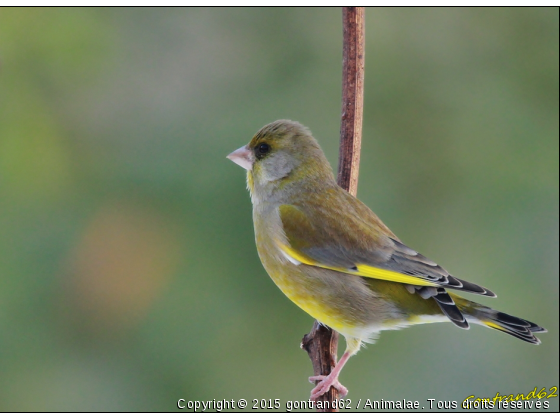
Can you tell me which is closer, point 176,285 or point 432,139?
point 176,285

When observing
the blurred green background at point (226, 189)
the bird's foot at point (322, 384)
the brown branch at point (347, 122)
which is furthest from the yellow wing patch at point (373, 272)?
the blurred green background at point (226, 189)

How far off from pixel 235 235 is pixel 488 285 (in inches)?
63.3

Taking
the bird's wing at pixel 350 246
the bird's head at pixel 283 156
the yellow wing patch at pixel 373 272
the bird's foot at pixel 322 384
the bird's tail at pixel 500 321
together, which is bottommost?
the bird's foot at pixel 322 384

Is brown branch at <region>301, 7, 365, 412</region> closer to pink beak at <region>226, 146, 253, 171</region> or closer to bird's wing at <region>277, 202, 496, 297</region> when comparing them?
bird's wing at <region>277, 202, 496, 297</region>

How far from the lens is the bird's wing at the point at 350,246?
2.81 metres

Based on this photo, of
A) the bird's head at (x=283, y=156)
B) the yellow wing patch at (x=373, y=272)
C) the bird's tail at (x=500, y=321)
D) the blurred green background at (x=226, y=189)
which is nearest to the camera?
the bird's tail at (x=500, y=321)

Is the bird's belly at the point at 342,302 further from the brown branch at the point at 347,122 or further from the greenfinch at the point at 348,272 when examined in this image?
the brown branch at the point at 347,122

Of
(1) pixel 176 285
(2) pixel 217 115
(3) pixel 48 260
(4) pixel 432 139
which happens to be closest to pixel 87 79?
(2) pixel 217 115

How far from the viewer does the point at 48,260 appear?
13.5 feet

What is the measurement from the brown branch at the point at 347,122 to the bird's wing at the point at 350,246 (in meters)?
0.22

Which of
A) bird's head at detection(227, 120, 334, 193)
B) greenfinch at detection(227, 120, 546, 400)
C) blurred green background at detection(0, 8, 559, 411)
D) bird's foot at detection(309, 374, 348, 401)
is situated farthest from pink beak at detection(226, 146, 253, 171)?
bird's foot at detection(309, 374, 348, 401)

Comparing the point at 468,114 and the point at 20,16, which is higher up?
the point at 20,16

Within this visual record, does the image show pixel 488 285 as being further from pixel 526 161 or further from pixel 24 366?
pixel 24 366

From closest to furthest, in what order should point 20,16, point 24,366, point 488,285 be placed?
point 24,366
point 488,285
point 20,16
